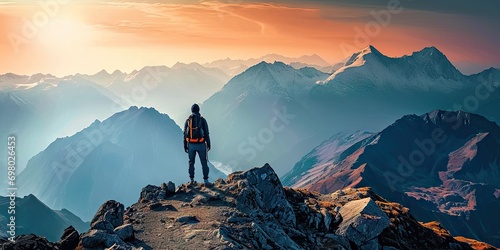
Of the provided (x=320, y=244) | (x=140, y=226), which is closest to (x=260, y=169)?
(x=320, y=244)

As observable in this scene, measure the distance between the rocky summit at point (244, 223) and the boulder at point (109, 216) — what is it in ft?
0.20

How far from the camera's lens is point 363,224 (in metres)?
30.7

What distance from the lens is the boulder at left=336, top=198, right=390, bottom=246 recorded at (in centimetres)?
3030

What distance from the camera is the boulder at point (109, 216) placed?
24.9m

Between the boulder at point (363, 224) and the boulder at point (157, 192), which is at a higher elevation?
the boulder at point (157, 192)

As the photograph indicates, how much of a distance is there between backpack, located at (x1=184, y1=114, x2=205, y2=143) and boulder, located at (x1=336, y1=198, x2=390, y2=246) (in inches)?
497

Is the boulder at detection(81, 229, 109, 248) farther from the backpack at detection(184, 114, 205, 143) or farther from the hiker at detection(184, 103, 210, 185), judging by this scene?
the backpack at detection(184, 114, 205, 143)

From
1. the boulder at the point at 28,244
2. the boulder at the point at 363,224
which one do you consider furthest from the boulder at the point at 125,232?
the boulder at the point at 363,224

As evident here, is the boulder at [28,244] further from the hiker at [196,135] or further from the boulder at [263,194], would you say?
the hiker at [196,135]

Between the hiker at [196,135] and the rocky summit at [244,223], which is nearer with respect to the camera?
the rocky summit at [244,223]

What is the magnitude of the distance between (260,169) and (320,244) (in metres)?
8.70

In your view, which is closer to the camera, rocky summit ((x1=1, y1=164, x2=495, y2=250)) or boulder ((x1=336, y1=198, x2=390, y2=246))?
rocky summit ((x1=1, y1=164, x2=495, y2=250))

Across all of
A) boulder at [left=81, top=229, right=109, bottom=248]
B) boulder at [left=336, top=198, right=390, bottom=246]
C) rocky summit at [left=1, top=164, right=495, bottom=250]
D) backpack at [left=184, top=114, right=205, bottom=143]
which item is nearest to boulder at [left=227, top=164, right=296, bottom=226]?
rocky summit at [left=1, top=164, right=495, bottom=250]

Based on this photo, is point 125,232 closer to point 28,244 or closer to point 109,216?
point 109,216
